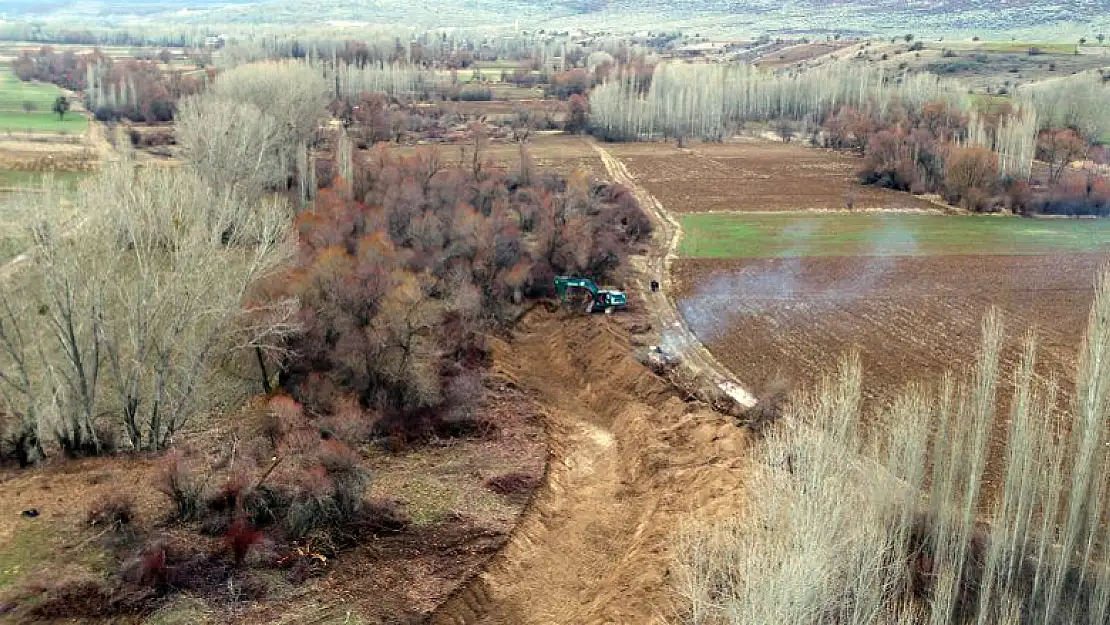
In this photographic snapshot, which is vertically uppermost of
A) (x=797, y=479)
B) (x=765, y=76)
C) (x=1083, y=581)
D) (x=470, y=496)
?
(x=765, y=76)

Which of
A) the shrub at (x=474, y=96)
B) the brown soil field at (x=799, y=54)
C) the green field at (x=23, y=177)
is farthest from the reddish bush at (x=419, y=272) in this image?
the brown soil field at (x=799, y=54)

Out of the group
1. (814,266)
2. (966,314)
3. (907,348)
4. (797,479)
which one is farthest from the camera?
(814,266)

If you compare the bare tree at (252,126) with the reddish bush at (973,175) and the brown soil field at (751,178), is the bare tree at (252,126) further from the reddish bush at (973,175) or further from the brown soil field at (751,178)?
the reddish bush at (973,175)

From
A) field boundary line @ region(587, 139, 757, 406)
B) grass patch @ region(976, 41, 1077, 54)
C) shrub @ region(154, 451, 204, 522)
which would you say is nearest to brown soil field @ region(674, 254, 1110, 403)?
field boundary line @ region(587, 139, 757, 406)

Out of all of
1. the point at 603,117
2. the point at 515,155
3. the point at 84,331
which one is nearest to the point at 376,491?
the point at 84,331

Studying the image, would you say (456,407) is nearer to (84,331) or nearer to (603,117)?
(84,331)

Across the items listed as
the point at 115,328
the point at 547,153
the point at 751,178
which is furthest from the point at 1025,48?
the point at 115,328
